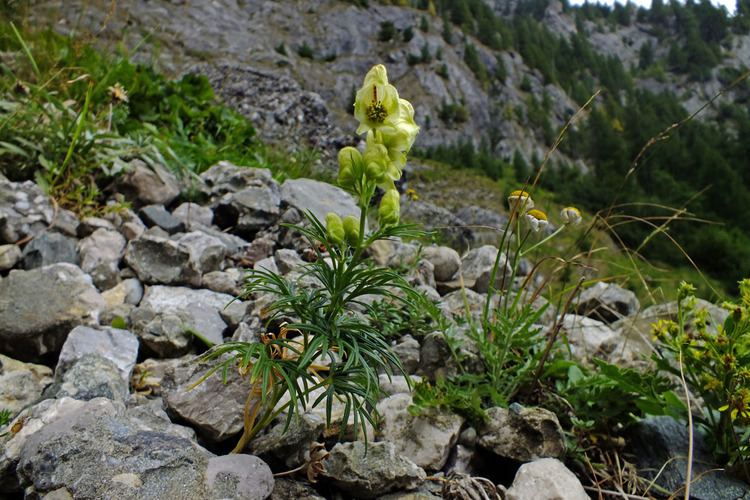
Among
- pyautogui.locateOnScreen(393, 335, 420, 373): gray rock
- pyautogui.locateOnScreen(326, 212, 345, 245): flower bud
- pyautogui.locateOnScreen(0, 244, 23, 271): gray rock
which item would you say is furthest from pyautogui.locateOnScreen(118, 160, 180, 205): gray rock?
pyautogui.locateOnScreen(326, 212, 345, 245): flower bud

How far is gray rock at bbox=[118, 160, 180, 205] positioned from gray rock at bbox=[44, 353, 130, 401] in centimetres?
178

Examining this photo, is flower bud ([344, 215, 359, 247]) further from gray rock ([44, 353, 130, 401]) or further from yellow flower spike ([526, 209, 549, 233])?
gray rock ([44, 353, 130, 401])

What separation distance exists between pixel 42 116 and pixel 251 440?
9.67ft

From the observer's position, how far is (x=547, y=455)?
1.71 m

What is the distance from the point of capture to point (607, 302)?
12.3 feet

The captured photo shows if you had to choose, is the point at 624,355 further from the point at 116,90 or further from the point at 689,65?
the point at 689,65

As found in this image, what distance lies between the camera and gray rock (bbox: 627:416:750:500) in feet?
5.38

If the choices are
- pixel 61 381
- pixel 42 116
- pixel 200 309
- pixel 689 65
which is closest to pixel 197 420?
pixel 61 381

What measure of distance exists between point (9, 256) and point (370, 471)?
2.19 m

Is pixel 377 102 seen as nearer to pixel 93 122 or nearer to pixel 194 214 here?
pixel 194 214

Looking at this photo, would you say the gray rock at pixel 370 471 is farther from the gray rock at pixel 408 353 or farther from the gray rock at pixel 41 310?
the gray rock at pixel 41 310

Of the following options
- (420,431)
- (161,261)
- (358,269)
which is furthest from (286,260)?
(358,269)

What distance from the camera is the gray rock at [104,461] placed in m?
1.13

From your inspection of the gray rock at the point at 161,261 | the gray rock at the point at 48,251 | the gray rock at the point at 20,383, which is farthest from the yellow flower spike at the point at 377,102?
the gray rock at the point at 48,251
